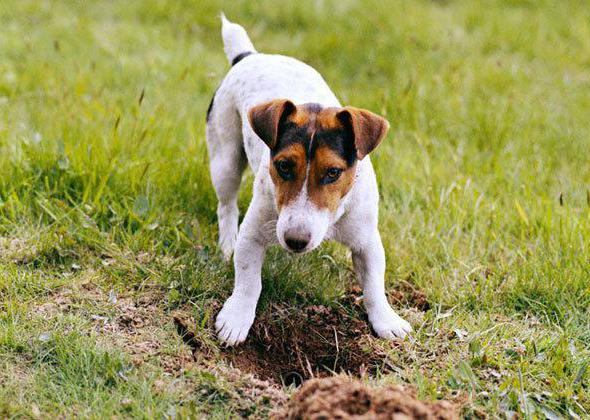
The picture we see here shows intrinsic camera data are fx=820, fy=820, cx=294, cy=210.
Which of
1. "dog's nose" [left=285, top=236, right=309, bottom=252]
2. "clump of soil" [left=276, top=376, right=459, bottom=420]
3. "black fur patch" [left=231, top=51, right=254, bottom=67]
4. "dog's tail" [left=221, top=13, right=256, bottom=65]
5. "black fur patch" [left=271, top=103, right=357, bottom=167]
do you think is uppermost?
"black fur patch" [left=271, top=103, right=357, bottom=167]

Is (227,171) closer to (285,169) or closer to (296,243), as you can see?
(285,169)

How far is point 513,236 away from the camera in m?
5.49

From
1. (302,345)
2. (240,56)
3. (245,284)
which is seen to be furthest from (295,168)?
(240,56)

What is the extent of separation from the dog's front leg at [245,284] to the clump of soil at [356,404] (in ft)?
2.95

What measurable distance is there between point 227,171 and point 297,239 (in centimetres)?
153

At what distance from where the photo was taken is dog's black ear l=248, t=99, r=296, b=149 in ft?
13.1

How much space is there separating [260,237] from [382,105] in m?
2.80

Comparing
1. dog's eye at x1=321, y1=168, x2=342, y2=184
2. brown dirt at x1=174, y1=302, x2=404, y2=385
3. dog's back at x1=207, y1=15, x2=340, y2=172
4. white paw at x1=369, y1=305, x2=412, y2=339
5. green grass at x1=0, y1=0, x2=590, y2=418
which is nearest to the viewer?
dog's eye at x1=321, y1=168, x2=342, y2=184

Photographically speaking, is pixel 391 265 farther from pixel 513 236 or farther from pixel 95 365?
pixel 95 365

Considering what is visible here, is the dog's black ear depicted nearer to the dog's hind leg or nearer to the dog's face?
the dog's face

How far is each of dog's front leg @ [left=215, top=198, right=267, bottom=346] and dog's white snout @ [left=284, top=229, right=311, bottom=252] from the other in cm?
58

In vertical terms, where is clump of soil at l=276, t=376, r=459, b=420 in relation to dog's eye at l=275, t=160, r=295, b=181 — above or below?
below

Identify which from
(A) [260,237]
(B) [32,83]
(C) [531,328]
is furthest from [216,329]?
(B) [32,83]

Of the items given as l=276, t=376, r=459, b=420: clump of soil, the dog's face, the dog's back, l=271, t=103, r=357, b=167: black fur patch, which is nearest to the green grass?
l=276, t=376, r=459, b=420: clump of soil
